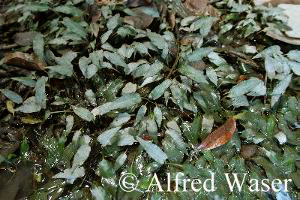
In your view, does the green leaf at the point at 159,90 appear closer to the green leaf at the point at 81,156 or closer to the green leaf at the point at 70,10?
the green leaf at the point at 81,156

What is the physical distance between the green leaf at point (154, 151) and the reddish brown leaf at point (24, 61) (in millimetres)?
1193

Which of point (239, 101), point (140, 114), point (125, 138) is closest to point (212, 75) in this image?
point (239, 101)

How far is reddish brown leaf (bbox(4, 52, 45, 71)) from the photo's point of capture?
10.2 feet

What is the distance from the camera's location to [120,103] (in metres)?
2.84

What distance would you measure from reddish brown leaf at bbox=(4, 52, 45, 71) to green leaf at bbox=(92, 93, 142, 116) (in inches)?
27.6

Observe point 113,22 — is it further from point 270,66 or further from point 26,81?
point 270,66

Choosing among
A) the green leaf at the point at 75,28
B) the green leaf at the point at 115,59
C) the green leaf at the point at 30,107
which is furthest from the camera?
the green leaf at the point at 75,28

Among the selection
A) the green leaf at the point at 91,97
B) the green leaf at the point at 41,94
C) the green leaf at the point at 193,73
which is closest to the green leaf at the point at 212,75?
the green leaf at the point at 193,73

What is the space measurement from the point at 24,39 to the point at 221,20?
2069 mm

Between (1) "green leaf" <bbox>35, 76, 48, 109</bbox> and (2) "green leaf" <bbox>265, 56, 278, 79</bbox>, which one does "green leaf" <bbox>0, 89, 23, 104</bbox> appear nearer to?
(1) "green leaf" <bbox>35, 76, 48, 109</bbox>

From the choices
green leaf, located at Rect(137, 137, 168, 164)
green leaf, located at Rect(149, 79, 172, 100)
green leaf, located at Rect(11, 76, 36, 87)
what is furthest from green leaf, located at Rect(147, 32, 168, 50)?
green leaf, located at Rect(11, 76, 36, 87)

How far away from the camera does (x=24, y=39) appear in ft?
11.6

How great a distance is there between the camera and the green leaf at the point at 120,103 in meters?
2.84

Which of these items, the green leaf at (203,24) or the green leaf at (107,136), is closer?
the green leaf at (107,136)
